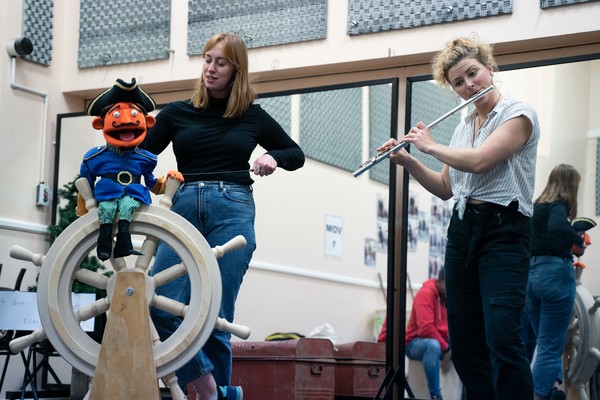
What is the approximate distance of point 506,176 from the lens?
9.27ft

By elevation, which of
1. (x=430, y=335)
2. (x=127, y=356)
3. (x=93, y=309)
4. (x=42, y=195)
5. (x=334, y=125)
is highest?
(x=334, y=125)

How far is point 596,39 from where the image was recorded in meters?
4.25

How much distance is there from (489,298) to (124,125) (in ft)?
3.74

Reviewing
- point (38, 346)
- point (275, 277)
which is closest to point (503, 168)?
point (275, 277)

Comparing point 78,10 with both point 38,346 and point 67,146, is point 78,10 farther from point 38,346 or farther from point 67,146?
point 38,346

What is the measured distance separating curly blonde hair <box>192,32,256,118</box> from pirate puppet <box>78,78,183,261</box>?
0.29 meters

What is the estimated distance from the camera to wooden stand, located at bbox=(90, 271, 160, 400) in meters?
2.66

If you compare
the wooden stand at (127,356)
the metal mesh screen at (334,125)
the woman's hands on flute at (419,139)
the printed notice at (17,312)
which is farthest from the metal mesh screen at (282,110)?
the wooden stand at (127,356)

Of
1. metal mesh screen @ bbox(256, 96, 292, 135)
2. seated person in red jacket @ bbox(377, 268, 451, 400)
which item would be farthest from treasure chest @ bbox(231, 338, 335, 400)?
metal mesh screen @ bbox(256, 96, 292, 135)

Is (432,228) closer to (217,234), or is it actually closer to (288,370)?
(288,370)

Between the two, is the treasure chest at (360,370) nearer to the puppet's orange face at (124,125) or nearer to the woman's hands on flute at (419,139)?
the woman's hands on flute at (419,139)

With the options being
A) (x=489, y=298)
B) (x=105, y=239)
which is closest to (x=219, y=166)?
(x=105, y=239)

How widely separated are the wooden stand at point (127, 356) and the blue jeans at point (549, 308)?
1826 mm

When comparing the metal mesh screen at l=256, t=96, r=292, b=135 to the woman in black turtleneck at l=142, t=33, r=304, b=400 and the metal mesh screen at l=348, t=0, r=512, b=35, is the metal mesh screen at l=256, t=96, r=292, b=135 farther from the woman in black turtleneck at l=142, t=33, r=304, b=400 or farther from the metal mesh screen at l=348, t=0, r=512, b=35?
the woman in black turtleneck at l=142, t=33, r=304, b=400
